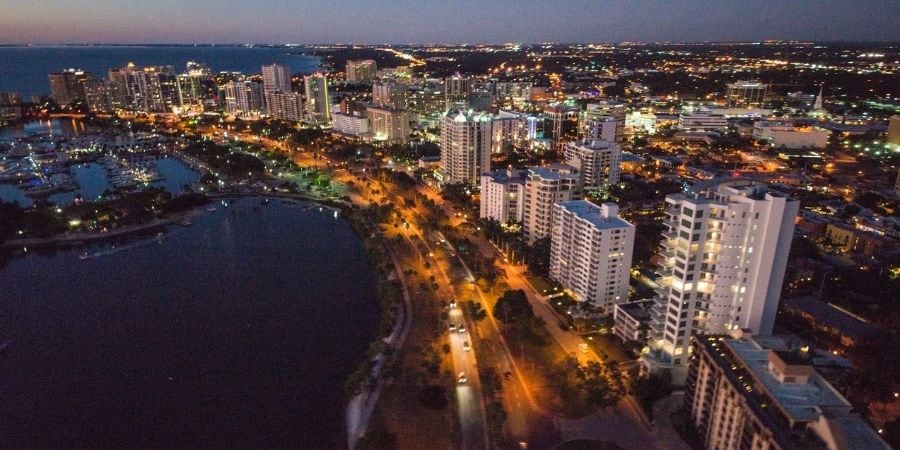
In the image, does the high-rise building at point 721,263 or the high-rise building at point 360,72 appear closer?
the high-rise building at point 721,263

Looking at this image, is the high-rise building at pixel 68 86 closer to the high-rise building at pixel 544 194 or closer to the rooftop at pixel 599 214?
the high-rise building at pixel 544 194

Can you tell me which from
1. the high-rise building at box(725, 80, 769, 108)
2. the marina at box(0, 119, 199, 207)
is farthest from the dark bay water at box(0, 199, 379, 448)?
the high-rise building at box(725, 80, 769, 108)

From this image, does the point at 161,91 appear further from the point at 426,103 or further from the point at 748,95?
the point at 748,95

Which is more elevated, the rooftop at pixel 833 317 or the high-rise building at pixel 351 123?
the high-rise building at pixel 351 123

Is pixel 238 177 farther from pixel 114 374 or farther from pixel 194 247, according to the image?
pixel 114 374

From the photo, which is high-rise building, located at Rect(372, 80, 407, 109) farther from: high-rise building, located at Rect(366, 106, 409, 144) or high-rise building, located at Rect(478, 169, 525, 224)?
high-rise building, located at Rect(478, 169, 525, 224)

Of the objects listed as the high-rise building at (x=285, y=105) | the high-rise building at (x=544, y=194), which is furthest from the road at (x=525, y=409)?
the high-rise building at (x=285, y=105)
